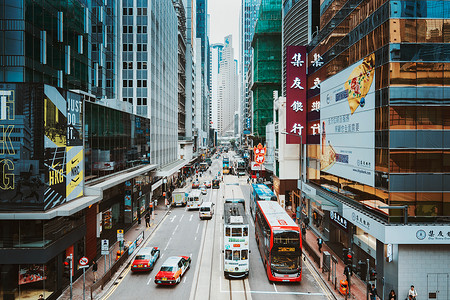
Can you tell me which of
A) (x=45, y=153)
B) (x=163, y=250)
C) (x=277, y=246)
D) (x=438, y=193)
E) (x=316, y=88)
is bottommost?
(x=163, y=250)

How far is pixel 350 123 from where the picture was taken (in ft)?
74.4

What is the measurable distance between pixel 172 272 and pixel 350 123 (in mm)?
15437

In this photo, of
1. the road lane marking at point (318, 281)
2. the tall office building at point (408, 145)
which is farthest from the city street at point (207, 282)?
the tall office building at point (408, 145)

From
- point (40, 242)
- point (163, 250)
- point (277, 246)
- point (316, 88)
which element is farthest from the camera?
point (316, 88)

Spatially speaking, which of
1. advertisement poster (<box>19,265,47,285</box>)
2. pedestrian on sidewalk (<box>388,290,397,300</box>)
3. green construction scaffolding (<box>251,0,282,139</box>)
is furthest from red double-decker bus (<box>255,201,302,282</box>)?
green construction scaffolding (<box>251,0,282,139</box>)

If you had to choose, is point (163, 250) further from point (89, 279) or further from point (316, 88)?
point (316, 88)

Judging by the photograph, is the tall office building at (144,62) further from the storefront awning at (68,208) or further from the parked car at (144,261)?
the storefront awning at (68,208)

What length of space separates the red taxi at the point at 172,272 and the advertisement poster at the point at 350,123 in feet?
42.1

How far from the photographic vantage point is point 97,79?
32.6 m

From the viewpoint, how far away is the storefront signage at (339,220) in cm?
2442

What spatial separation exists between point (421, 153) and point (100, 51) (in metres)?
30.4

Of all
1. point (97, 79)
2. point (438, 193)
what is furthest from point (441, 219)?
point (97, 79)

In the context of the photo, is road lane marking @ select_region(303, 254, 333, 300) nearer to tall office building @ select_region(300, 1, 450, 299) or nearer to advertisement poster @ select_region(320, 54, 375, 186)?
tall office building @ select_region(300, 1, 450, 299)

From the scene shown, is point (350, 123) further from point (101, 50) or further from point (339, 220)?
point (101, 50)
